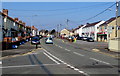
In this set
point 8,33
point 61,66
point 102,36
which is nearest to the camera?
point 61,66

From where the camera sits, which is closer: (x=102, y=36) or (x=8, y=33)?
(x=8, y=33)

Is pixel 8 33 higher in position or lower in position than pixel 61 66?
higher

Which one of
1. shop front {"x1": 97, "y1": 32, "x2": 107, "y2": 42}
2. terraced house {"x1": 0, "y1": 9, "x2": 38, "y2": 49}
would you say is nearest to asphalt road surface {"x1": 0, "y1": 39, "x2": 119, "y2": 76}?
terraced house {"x1": 0, "y1": 9, "x2": 38, "y2": 49}

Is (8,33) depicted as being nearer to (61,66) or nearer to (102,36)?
(102,36)

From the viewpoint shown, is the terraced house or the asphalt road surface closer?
the asphalt road surface

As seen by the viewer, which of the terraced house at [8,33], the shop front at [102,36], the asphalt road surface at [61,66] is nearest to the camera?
the asphalt road surface at [61,66]

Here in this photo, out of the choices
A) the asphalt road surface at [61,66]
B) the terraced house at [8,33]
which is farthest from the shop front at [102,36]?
the asphalt road surface at [61,66]

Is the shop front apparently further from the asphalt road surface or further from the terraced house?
the asphalt road surface

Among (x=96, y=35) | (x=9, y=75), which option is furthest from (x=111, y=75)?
(x=96, y=35)

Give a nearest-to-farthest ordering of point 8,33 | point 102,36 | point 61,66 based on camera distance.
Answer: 1. point 61,66
2. point 8,33
3. point 102,36

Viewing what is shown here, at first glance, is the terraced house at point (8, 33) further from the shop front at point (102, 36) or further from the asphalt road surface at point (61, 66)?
the shop front at point (102, 36)

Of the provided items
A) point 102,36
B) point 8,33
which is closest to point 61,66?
point 8,33

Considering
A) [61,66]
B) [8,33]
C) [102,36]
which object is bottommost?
[61,66]

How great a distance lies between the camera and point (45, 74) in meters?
10.3
